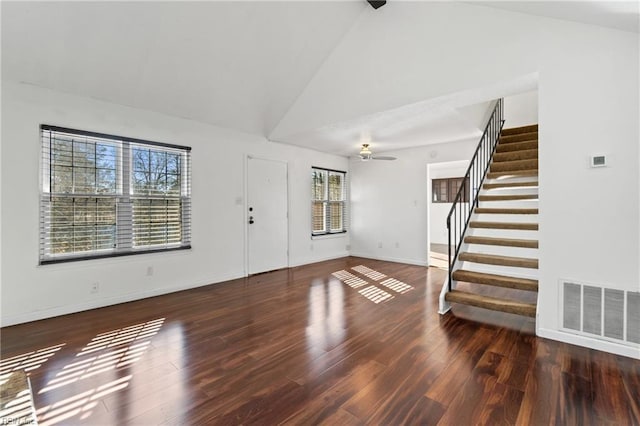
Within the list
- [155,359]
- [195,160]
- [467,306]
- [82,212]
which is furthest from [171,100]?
[467,306]

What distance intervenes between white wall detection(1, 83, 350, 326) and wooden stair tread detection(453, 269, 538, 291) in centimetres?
347

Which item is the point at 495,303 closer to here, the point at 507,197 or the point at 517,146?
the point at 507,197

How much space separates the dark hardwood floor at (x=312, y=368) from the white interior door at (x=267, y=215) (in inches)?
71.3

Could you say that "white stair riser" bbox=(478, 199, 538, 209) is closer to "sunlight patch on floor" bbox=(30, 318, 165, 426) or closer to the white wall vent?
the white wall vent

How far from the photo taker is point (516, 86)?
2992 millimetres

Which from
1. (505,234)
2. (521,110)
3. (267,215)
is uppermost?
(521,110)

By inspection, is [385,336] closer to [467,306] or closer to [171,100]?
[467,306]

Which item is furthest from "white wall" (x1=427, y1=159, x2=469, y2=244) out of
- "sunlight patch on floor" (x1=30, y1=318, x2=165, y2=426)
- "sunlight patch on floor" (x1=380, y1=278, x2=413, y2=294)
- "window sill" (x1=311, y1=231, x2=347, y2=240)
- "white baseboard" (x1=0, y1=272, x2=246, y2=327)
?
"sunlight patch on floor" (x1=30, y1=318, x2=165, y2=426)

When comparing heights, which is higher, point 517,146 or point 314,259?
point 517,146

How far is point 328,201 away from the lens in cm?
703

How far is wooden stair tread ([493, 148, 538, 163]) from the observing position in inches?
182

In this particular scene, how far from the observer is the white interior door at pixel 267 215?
5344 millimetres

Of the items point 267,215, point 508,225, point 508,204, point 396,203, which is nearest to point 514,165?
point 508,204

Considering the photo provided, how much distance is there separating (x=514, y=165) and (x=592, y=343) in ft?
9.50
